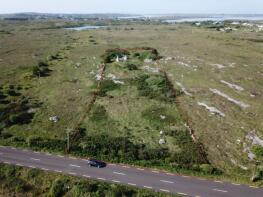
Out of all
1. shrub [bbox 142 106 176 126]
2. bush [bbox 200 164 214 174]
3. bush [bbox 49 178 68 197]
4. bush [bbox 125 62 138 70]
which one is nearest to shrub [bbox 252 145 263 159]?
bush [bbox 200 164 214 174]

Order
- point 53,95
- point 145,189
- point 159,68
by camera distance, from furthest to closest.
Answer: point 159,68, point 53,95, point 145,189

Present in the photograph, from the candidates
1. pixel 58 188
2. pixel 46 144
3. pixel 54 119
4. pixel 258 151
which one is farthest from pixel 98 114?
pixel 258 151

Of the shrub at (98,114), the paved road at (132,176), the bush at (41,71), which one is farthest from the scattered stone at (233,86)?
the bush at (41,71)

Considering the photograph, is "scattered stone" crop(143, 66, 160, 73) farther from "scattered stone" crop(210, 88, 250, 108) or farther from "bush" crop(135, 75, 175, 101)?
"scattered stone" crop(210, 88, 250, 108)

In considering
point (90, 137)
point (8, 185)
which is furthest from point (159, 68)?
point (8, 185)

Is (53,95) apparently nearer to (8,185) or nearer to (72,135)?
(72,135)
